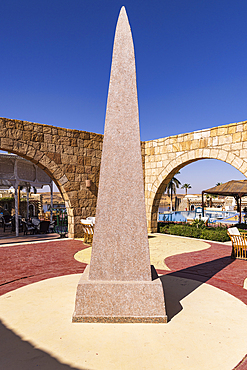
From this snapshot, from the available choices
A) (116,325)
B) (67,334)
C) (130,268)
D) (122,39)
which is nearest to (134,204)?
(130,268)

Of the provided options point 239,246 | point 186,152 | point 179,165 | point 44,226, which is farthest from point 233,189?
point 44,226

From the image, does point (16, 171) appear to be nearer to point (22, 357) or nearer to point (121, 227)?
point (121, 227)

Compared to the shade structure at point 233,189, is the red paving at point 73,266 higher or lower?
lower

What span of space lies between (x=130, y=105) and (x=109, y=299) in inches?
91.7

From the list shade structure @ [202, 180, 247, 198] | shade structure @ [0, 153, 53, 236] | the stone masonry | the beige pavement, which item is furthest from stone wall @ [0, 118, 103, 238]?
shade structure @ [202, 180, 247, 198]

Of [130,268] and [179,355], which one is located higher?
[130,268]

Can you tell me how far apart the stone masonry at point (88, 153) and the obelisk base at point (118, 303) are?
234 inches

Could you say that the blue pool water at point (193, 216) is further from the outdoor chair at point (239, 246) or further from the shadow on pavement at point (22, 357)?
the shadow on pavement at point (22, 357)

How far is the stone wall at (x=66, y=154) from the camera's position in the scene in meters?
7.44

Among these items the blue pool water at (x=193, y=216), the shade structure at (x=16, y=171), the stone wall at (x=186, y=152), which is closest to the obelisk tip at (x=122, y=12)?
the stone wall at (x=186, y=152)

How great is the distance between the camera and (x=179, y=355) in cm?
208

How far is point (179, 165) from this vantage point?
9.23 metres

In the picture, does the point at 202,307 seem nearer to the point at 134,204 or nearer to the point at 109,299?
the point at 109,299

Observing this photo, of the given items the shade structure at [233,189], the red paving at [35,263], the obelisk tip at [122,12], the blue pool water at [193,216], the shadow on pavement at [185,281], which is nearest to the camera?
the shadow on pavement at [185,281]
